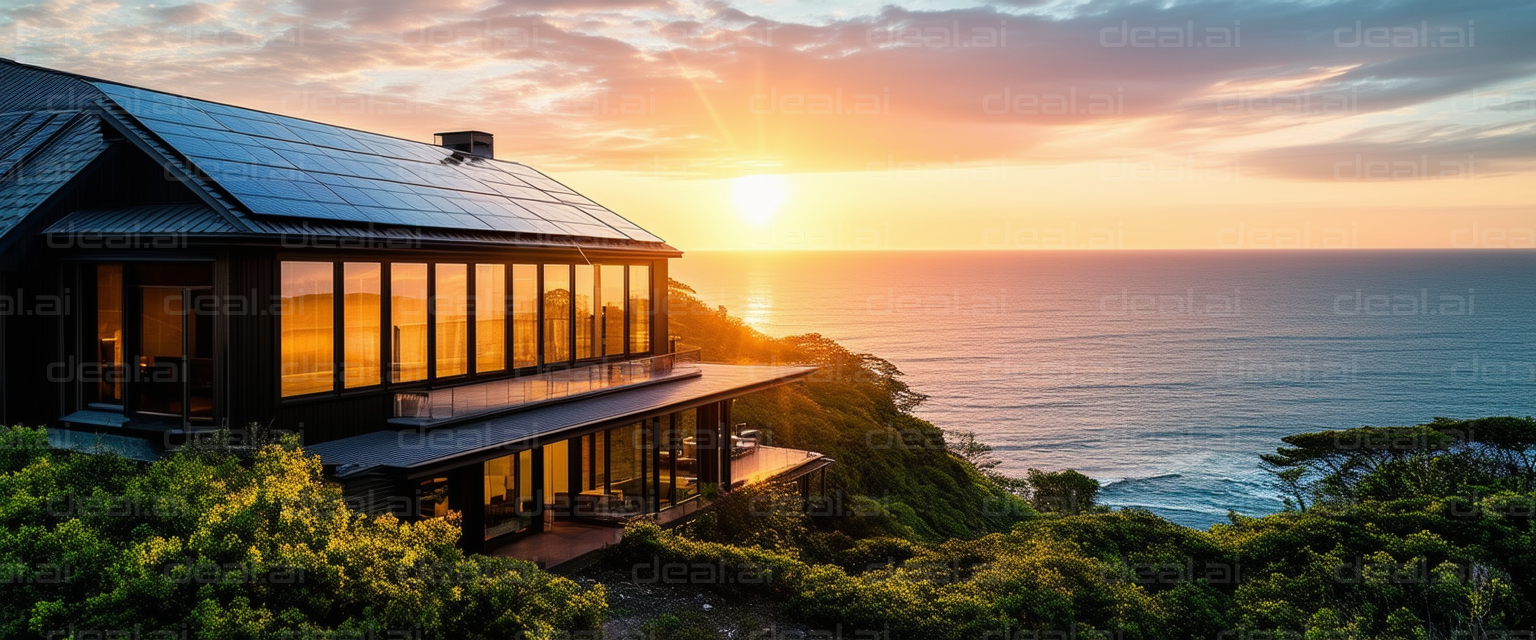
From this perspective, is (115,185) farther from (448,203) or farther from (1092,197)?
(1092,197)

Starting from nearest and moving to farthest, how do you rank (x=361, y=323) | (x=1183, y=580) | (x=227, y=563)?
(x=227, y=563)
(x=361, y=323)
(x=1183, y=580)

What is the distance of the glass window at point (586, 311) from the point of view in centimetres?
2139

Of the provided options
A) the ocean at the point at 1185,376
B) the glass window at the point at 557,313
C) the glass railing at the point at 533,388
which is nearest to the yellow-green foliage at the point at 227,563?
the glass railing at the point at 533,388

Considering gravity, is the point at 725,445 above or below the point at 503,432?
below

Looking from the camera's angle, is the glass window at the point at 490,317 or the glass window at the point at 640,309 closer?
the glass window at the point at 490,317

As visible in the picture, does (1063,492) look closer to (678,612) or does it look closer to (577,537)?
(577,537)

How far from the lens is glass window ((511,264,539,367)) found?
758 inches

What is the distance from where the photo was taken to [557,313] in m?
20.7

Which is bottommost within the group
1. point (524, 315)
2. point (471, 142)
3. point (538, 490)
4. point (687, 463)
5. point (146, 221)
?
point (687, 463)

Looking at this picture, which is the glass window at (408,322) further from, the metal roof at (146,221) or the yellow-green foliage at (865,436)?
the yellow-green foliage at (865,436)

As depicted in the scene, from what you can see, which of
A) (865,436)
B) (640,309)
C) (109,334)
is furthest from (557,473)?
(865,436)

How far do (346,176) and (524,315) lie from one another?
4.64 meters

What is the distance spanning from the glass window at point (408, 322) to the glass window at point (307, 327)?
1346 millimetres

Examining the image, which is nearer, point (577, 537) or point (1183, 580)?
point (1183, 580)
